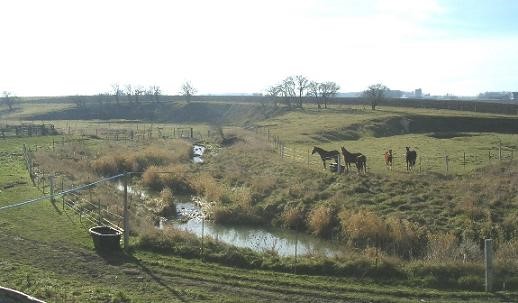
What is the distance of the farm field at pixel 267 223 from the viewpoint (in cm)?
1495

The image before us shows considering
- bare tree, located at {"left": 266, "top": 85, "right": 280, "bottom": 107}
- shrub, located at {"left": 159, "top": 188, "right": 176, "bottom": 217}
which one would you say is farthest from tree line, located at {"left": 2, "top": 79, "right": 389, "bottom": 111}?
shrub, located at {"left": 159, "top": 188, "right": 176, "bottom": 217}

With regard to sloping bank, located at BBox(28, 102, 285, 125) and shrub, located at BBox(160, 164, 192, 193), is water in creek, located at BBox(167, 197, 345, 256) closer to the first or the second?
shrub, located at BBox(160, 164, 192, 193)

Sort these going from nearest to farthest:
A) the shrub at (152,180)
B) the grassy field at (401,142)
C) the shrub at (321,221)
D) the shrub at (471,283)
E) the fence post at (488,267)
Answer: the fence post at (488,267), the shrub at (471,283), the shrub at (321,221), the shrub at (152,180), the grassy field at (401,142)

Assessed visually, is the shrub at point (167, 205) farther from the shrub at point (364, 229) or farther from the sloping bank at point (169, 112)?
the sloping bank at point (169, 112)

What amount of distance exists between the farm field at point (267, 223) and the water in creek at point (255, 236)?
103 cm

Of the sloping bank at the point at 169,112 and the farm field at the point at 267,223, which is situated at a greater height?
the sloping bank at the point at 169,112

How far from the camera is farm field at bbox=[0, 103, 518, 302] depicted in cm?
1495

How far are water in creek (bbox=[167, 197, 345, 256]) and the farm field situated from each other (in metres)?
1.03

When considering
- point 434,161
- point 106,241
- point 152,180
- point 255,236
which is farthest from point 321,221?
point 152,180

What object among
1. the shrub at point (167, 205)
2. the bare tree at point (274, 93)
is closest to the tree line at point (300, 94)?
the bare tree at point (274, 93)

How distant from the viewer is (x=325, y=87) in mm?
124125

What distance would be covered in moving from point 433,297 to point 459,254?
4.73 metres

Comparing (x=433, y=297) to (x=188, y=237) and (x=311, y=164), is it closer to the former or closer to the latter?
(x=188, y=237)

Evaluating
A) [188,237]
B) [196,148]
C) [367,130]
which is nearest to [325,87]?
[367,130]
